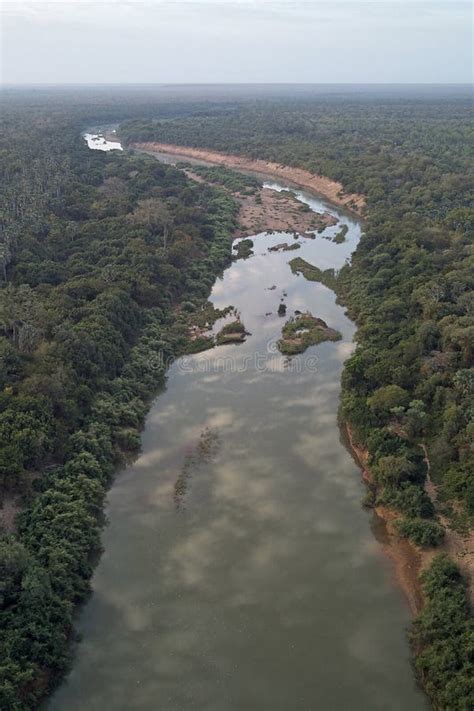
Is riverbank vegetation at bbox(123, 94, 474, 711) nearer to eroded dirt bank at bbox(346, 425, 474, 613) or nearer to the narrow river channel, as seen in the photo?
eroded dirt bank at bbox(346, 425, 474, 613)

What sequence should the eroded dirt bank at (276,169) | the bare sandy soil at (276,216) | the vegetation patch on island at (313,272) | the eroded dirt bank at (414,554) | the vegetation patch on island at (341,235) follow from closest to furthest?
the eroded dirt bank at (414,554)
the vegetation patch on island at (313,272)
the vegetation patch on island at (341,235)
the bare sandy soil at (276,216)
the eroded dirt bank at (276,169)

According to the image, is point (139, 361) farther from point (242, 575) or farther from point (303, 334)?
point (242, 575)

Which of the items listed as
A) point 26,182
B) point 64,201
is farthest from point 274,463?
point 26,182

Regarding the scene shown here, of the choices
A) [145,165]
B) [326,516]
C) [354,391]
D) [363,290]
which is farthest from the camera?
[145,165]

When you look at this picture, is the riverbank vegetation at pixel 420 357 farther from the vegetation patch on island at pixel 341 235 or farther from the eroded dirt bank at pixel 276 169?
the vegetation patch on island at pixel 341 235

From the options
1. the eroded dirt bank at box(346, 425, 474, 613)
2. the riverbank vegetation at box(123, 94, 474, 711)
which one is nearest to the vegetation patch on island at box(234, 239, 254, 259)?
the riverbank vegetation at box(123, 94, 474, 711)

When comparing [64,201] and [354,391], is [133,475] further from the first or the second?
[64,201]

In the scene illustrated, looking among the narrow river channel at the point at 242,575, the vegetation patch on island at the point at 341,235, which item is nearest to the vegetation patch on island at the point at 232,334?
the narrow river channel at the point at 242,575
